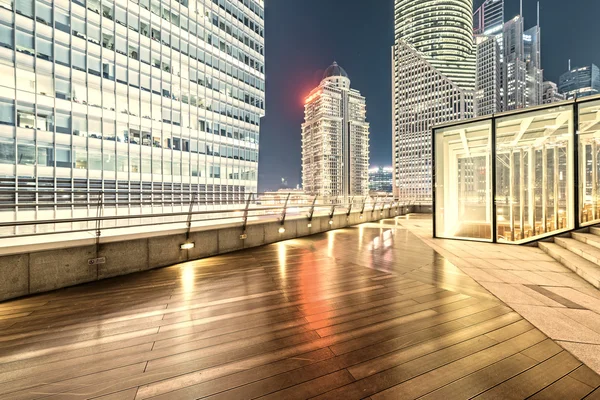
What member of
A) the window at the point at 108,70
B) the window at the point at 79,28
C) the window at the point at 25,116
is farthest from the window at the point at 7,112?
the window at the point at 79,28

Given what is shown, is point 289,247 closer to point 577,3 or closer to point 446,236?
point 446,236

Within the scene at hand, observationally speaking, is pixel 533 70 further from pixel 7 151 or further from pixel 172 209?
pixel 7 151

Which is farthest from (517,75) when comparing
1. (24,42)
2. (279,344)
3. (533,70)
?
(279,344)

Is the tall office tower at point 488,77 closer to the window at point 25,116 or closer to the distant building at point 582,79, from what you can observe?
the distant building at point 582,79

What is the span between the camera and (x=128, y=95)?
28016 mm

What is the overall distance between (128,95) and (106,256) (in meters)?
31.2

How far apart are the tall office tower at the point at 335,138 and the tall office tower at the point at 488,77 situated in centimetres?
6074

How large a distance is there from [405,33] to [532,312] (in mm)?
168679

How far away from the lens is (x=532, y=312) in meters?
2.88

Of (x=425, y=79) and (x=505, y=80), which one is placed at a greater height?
(x=505, y=80)

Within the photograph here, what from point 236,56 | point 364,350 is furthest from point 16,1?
point 364,350

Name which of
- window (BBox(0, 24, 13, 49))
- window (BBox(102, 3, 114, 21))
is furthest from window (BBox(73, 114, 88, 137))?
window (BBox(102, 3, 114, 21))

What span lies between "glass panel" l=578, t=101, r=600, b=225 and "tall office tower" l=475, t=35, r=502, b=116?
500ft

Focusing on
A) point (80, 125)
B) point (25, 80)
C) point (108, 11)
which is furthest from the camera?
point (108, 11)
